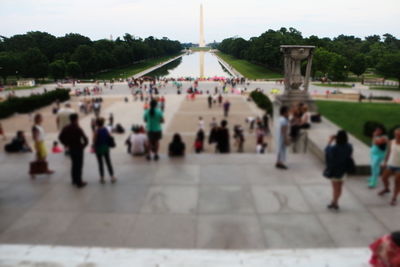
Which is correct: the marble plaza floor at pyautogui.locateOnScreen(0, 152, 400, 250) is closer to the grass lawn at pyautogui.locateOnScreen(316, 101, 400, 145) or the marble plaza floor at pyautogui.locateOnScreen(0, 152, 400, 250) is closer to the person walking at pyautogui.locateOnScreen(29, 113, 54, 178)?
the person walking at pyautogui.locateOnScreen(29, 113, 54, 178)

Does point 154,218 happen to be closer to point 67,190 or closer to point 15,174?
point 67,190

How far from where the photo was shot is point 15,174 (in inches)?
298

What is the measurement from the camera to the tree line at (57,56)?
64.1 metres

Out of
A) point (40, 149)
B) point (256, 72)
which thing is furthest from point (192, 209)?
point (256, 72)

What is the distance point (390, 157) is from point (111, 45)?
319 feet

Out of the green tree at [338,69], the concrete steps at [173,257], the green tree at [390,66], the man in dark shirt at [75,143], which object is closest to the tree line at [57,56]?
the green tree at [338,69]

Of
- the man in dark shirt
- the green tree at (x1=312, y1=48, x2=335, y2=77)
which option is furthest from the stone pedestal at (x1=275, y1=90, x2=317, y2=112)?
the green tree at (x1=312, y1=48, x2=335, y2=77)

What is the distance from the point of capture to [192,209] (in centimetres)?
589

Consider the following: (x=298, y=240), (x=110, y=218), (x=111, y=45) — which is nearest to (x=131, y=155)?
(x=110, y=218)

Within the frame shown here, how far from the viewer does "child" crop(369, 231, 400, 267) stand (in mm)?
3932

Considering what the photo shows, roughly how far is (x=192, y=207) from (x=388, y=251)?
2968 mm

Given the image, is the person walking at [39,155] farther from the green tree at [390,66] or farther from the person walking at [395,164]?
the green tree at [390,66]

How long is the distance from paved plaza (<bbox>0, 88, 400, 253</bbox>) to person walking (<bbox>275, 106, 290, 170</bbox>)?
0.76 ft

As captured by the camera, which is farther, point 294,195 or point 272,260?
point 294,195
